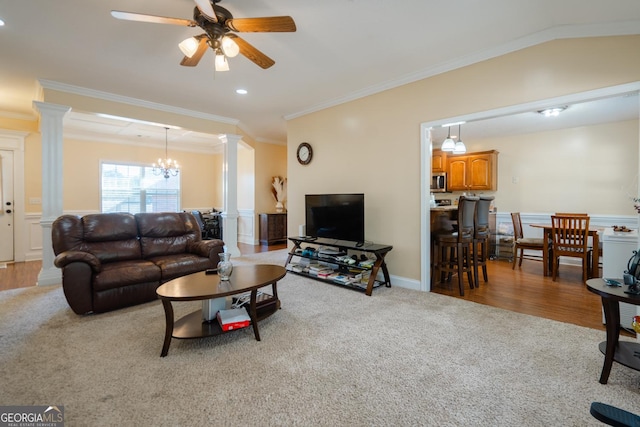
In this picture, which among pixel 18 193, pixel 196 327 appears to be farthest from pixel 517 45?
pixel 18 193

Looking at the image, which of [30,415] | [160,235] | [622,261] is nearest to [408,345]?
[622,261]

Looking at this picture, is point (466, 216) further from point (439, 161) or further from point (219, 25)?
point (439, 161)

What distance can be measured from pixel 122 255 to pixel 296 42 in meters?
3.15

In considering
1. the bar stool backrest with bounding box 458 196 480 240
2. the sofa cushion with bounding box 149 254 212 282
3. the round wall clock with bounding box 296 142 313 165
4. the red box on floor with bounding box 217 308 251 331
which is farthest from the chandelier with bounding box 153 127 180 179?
the bar stool backrest with bounding box 458 196 480 240

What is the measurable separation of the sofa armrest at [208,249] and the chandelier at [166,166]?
13.4 ft

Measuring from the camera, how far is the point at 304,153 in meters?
5.18

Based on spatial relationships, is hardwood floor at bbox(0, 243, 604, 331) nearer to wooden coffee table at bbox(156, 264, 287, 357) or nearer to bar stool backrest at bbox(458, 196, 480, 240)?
bar stool backrest at bbox(458, 196, 480, 240)

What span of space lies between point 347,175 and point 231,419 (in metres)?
3.53

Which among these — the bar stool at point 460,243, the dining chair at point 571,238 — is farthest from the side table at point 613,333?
the dining chair at point 571,238

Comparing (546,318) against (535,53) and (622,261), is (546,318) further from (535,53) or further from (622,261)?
(535,53)

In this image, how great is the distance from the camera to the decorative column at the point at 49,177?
156 inches

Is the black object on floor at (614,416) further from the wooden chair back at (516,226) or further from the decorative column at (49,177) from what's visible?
the decorative column at (49,177)

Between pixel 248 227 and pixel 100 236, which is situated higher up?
pixel 100 236

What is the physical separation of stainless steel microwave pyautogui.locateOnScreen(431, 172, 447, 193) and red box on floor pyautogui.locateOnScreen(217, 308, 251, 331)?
5.70 metres
